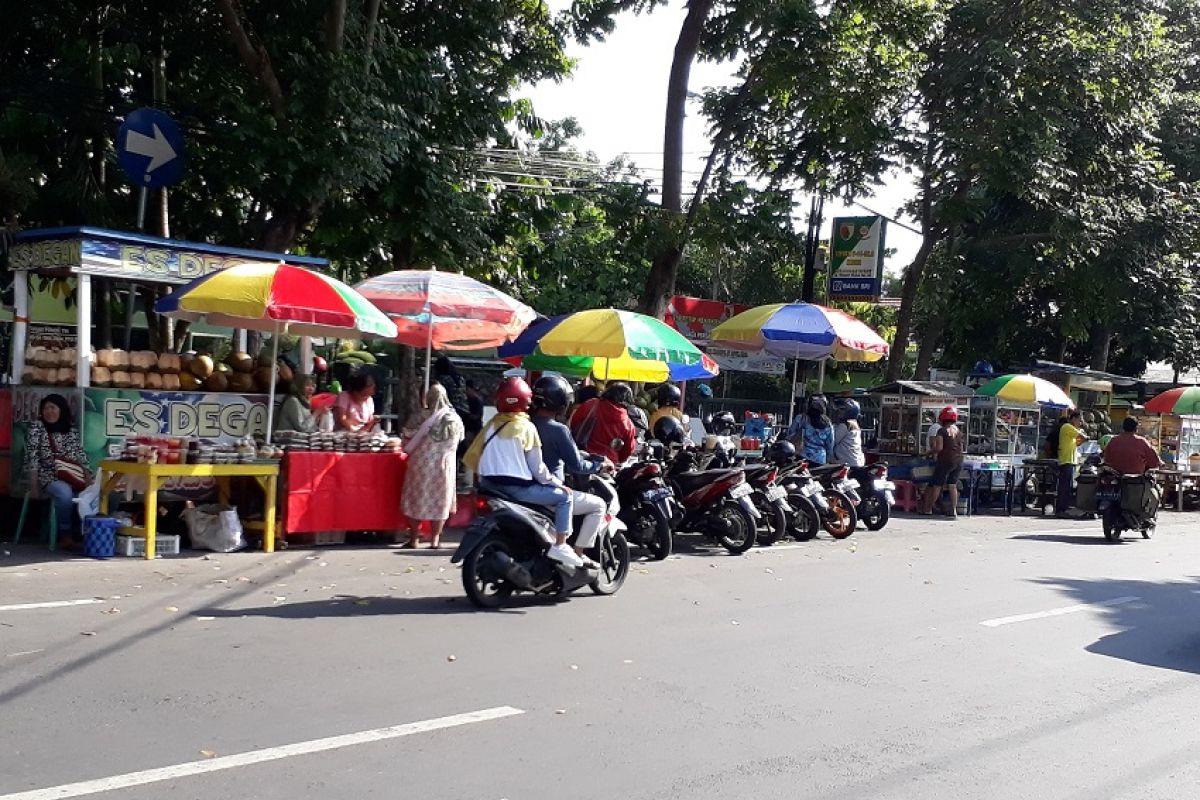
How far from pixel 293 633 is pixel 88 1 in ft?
40.8

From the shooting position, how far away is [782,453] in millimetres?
14750

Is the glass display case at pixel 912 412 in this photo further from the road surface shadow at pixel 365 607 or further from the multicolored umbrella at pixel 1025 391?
the road surface shadow at pixel 365 607

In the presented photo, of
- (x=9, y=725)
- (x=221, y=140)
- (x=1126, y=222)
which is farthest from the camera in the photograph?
(x=1126, y=222)

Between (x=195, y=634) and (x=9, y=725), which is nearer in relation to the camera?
(x=9, y=725)

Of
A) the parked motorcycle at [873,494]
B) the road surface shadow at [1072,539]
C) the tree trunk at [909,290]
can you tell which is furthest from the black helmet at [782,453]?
the tree trunk at [909,290]

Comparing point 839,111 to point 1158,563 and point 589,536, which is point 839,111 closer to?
point 1158,563

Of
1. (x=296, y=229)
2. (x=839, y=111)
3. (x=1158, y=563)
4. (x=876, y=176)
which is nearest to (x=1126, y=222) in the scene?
(x=876, y=176)

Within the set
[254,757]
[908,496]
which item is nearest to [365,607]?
[254,757]

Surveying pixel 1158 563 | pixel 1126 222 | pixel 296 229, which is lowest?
pixel 1158 563

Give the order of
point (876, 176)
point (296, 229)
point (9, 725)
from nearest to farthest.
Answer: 1. point (9, 725)
2. point (296, 229)
3. point (876, 176)

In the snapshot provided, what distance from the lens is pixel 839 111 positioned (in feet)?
65.7

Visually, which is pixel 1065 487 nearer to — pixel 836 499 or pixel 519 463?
pixel 836 499

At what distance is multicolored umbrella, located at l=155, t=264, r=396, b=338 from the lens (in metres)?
11.0

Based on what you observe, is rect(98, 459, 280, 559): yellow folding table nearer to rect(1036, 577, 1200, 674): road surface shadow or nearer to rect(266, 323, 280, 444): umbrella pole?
rect(266, 323, 280, 444): umbrella pole
